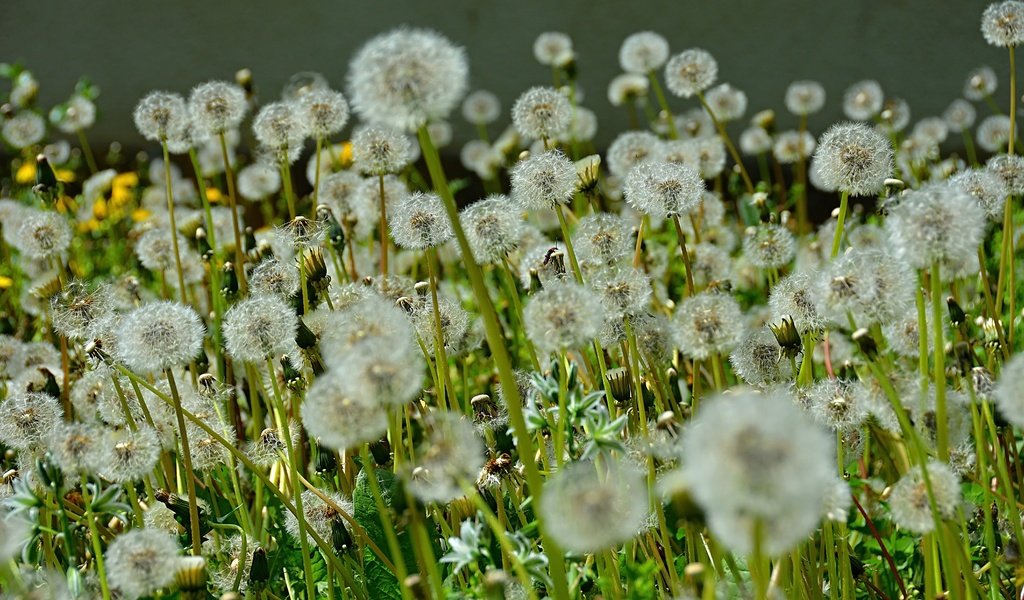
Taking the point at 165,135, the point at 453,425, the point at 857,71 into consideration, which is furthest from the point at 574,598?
the point at 857,71

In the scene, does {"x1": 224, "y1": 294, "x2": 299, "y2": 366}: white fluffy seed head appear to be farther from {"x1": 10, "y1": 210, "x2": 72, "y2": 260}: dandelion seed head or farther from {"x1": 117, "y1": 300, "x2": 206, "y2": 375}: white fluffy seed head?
{"x1": 10, "y1": 210, "x2": 72, "y2": 260}: dandelion seed head

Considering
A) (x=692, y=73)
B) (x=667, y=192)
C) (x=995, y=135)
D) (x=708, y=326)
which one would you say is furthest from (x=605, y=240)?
(x=995, y=135)

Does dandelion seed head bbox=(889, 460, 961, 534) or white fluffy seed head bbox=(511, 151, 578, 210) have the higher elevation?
white fluffy seed head bbox=(511, 151, 578, 210)

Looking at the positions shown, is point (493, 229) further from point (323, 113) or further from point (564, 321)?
point (323, 113)

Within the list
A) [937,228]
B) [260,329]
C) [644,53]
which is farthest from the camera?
[644,53]

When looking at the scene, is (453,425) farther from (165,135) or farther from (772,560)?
(165,135)

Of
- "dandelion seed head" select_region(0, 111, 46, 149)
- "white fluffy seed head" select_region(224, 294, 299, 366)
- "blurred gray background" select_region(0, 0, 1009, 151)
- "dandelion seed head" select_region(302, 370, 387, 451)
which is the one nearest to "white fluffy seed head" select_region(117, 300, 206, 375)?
"white fluffy seed head" select_region(224, 294, 299, 366)
